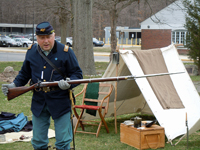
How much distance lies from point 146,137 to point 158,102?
85cm

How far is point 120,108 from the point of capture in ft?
24.2

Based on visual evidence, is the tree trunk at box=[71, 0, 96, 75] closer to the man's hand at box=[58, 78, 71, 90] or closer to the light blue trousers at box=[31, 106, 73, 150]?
the light blue trousers at box=[31, 106, 73, 150]

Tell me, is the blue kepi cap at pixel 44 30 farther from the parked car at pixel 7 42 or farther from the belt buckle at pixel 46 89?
the parked car at pixel 7 42

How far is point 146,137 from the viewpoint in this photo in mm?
5379

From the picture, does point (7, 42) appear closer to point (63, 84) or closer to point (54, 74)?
point (54, 74)

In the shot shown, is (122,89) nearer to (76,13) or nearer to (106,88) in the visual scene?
(106,88)

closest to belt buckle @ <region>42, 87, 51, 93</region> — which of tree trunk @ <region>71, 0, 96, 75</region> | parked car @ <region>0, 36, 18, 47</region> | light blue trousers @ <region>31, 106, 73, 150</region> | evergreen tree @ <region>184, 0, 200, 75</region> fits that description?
light blue trousers @ <region>31, 106, 73, 150</region>

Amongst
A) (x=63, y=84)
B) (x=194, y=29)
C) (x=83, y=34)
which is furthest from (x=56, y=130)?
(x=194, y=29)

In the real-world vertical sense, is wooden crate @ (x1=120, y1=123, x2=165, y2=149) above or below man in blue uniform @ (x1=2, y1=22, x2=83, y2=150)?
below

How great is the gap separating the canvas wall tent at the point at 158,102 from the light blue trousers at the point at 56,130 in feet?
7.65

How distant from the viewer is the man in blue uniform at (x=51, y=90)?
12.3 feet

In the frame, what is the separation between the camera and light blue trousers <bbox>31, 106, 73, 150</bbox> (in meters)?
3.76

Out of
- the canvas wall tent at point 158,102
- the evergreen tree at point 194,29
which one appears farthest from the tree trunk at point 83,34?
the canvas wall tent at point 158,102

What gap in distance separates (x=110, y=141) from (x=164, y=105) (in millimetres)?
1179
